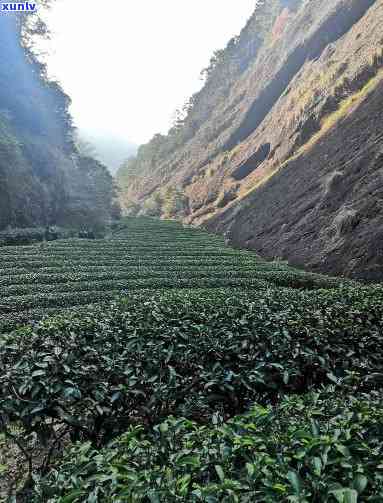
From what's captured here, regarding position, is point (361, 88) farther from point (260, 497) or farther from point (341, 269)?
point (260, 497)

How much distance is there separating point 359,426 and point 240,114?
251ft

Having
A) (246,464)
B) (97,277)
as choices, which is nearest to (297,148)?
(97,277)

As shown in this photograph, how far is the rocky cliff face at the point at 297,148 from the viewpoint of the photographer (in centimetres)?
1875

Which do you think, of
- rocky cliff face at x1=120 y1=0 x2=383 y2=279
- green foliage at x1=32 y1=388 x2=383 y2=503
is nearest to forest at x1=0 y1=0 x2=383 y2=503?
green foliage at x1=32 y1=388 x2=383 y2=503

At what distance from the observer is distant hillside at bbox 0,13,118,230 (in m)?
32.5

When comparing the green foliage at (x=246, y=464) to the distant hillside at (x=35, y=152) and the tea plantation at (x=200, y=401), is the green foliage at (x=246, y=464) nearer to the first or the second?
the tea plantation at (x=200, y=401)

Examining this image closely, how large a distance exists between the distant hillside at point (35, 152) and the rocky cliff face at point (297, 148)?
18.0 metres

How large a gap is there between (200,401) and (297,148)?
135 feet

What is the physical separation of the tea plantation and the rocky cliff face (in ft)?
32.6

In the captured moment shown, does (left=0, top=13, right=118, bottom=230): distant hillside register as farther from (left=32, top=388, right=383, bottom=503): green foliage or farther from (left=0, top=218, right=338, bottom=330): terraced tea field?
(left=32, top=388, right=383, bottom=503): green foliage

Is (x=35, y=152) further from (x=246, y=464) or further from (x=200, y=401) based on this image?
(x=246, y=464)

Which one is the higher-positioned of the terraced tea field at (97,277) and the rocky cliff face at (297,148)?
the rocky cliff face at (297,148)

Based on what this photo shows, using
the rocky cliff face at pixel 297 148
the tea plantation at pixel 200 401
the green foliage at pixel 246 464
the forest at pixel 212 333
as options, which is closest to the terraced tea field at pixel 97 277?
the forest at pixel 212 333

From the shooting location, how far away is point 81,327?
5.25 meters
